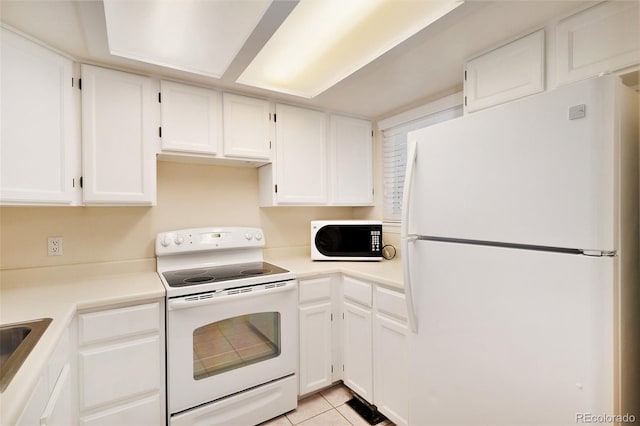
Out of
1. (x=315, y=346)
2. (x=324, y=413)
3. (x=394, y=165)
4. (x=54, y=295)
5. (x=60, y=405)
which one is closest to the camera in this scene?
(x=60, y=405)

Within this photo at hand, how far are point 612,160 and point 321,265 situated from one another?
173 cm

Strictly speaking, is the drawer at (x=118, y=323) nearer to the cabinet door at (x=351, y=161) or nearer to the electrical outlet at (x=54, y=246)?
the electrical outlet at (x=54, y=246)

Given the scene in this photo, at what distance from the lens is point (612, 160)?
0.85 metres

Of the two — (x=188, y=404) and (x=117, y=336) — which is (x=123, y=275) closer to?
(x=117, y=336)

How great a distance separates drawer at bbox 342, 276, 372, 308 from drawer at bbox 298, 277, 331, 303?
0.12 metres

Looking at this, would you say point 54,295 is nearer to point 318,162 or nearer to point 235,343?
point 235,343

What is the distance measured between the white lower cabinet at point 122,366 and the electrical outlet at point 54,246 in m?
0.69

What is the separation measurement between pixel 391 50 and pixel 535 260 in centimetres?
122

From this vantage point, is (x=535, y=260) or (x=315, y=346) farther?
(x=315, y=346)

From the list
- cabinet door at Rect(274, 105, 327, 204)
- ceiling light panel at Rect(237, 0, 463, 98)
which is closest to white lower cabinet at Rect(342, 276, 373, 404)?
cabinet door at Rect(274, 105, 327, 204)

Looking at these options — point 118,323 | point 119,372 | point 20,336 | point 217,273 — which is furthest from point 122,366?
point 217,273

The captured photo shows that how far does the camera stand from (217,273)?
78.3 inches

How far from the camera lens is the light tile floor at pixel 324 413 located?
1866 mm

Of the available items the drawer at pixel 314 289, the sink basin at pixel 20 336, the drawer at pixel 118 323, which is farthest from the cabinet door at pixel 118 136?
the drawer at pixel 314 289
